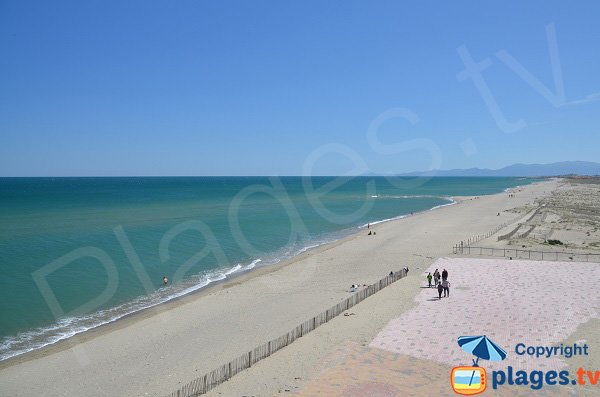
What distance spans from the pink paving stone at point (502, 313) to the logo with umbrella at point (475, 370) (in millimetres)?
535

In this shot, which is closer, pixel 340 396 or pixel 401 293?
pixel 340 396

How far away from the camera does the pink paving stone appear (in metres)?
15.0

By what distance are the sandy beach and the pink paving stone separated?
3.92ft

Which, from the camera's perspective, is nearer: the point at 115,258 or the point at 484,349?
the point at 484,349

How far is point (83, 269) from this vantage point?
33.6m

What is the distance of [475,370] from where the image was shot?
1355 centimetres

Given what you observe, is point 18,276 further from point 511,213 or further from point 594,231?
point 511,213

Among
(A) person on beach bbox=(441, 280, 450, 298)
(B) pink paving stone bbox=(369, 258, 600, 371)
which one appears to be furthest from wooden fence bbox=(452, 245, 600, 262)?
(A) person on beach bbox=(441, 280, 450, 298)

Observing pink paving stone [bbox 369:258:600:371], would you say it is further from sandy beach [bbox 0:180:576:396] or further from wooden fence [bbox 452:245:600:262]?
wooden fence [bbox 452:245:600:262]

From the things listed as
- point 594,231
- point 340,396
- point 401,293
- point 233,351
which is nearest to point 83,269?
point 233,351

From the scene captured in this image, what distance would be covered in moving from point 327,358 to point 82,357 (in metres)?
9.77

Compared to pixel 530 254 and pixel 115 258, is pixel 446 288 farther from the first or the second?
pixel 115 258

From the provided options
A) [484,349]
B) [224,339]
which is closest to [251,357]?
[224,339]

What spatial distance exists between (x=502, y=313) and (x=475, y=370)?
5982 mm
